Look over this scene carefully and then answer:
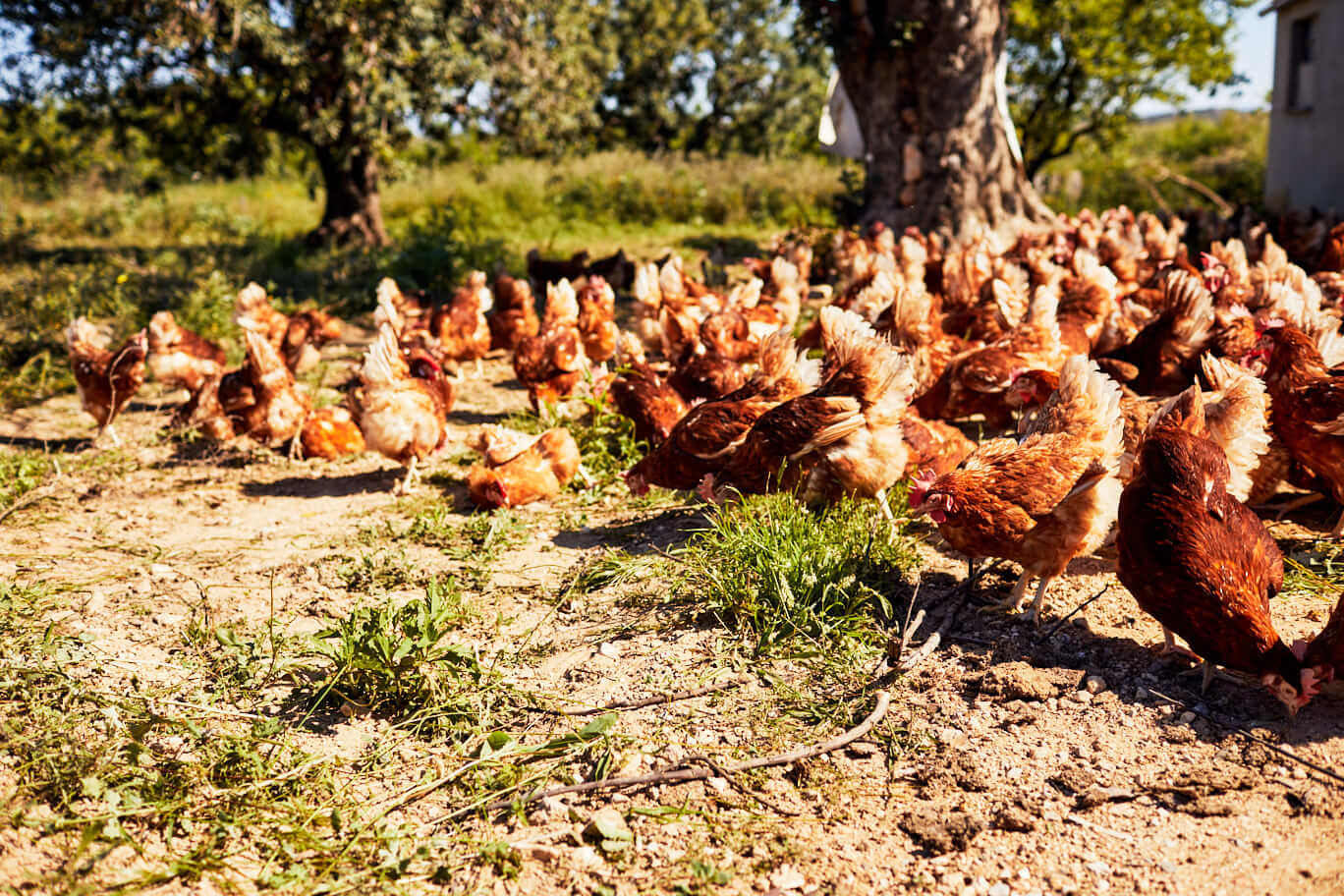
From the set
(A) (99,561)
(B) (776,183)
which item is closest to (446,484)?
(A) (99,561)

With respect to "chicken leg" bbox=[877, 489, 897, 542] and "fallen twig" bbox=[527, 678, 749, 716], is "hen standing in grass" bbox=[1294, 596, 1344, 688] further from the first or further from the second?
"fallen twig" bbox=[527, 678, 749, 716]

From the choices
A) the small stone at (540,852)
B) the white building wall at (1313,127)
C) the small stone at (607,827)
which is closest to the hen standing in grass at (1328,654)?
the small stone at (607,827)

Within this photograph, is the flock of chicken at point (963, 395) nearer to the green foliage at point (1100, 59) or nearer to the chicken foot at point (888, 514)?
the chicken foot at point (888, 514)

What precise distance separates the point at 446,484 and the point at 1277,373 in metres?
4.85

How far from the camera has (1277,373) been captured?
4.38 m

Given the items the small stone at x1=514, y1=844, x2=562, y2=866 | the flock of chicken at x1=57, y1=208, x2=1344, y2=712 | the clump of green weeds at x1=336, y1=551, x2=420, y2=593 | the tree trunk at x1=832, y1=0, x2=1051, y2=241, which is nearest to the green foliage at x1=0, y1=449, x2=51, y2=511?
the flock of chicken at x1=57, y1=208, x2=1344, y2=712

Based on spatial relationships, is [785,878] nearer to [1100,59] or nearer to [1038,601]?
[1038,601]

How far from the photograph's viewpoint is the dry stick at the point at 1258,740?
2.68 meters

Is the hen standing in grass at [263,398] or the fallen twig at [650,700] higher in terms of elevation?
the hen standing in grass at [263,398]

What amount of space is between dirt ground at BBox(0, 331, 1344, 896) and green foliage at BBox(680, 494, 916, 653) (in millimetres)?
165

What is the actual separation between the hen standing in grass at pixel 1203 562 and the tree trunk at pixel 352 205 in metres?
14.1

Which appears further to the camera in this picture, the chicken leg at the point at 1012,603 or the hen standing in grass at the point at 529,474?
the hen standing in grass at the point at 529,474

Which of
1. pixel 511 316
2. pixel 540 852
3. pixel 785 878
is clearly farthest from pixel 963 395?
pixel 511 316

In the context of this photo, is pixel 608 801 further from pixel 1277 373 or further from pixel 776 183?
pixel 776 183
